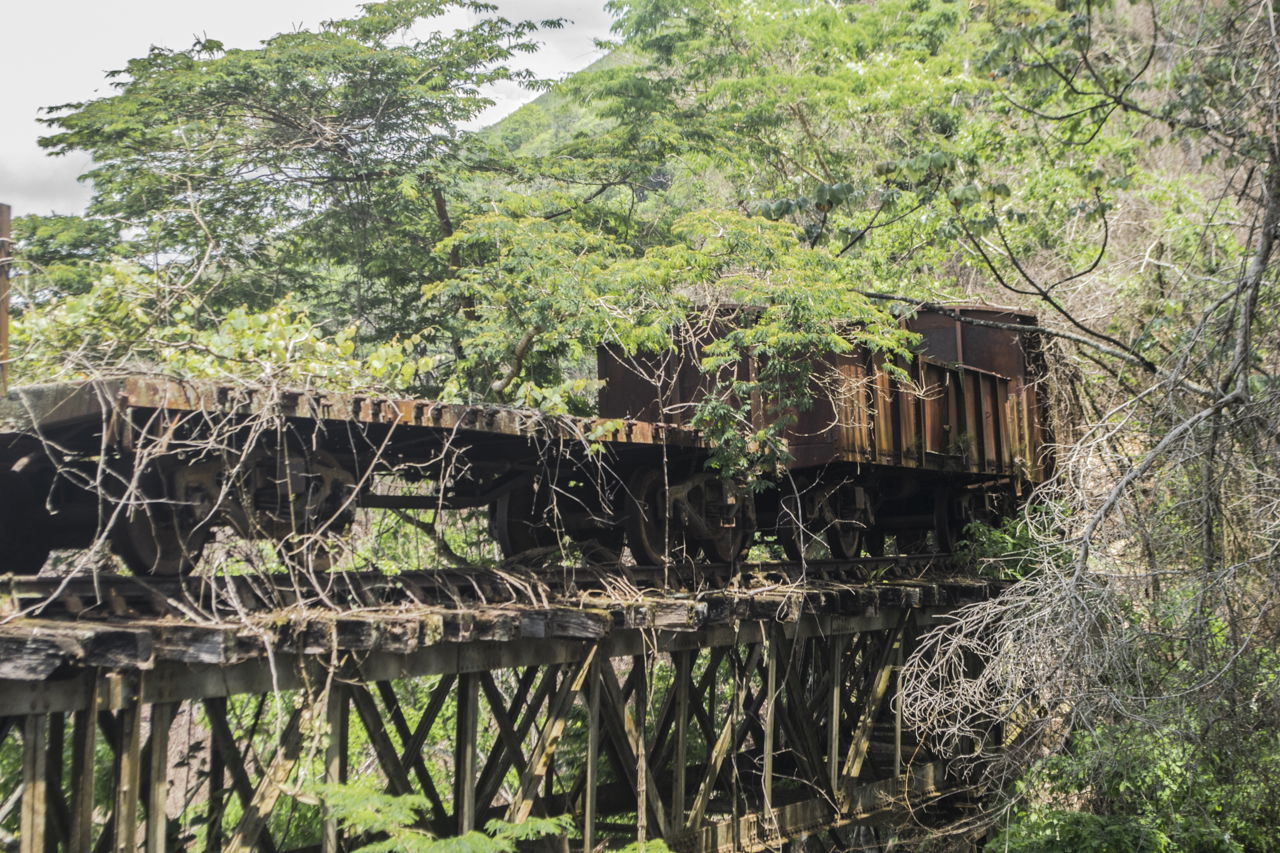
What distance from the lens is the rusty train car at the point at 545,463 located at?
6.10 m

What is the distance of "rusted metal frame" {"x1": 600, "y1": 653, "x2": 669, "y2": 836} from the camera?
8.23 meters

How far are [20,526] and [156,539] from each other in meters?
2.45

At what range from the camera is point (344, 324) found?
56.3ft

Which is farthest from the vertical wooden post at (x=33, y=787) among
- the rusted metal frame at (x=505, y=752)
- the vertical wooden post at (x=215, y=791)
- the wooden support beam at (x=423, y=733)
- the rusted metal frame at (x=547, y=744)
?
the rusted metal frame at (x=505, y=752)

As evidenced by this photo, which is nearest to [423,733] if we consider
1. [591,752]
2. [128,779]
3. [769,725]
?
[591,752]

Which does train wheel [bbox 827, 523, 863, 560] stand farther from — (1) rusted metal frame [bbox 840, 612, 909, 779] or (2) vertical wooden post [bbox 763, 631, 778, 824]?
(2) vertical wooden post [bbox 763, 631, 778, 824]

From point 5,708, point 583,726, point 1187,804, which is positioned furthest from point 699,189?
point 5,708

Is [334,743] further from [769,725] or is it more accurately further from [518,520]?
[769,725]

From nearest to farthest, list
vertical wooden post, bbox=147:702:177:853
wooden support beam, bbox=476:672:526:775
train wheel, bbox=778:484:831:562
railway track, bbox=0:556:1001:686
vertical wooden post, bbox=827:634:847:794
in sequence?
railway track, bbox=0:556:1001:686 < vertical wooden post, bbox=147:702:177:853 < wooden support beam, bbox=476:672:526:775 < vertical wooden post, bbox=827:634:847:794 < train wheel, bbox=778:484:831:562

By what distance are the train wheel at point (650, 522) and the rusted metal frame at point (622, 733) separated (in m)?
1.30

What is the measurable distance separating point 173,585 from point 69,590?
52 centimetres

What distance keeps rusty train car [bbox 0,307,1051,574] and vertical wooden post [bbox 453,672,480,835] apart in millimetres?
1329

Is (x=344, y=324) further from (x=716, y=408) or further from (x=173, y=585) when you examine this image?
(x=173, y=585)

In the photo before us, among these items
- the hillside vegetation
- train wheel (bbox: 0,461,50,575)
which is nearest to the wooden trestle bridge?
the hillside vegetation
